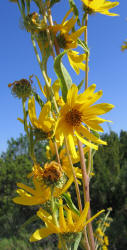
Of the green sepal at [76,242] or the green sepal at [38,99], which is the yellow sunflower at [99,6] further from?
the green sepal at [76,242]

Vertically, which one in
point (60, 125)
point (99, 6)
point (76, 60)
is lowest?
point (60, 125)

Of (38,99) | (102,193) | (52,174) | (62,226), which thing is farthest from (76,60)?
(102,193)

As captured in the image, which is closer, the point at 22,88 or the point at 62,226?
the point at 62,226

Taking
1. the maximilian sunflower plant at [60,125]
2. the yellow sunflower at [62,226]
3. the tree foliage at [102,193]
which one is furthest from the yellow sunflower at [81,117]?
the tree foliage at [102,193]

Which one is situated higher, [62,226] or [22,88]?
[22,88]

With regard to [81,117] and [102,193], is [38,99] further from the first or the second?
[102,193]

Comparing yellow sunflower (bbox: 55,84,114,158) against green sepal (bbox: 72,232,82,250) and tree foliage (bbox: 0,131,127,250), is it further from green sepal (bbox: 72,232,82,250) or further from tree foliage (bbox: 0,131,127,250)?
tree foliage (bbox: 0,131,127,250)
